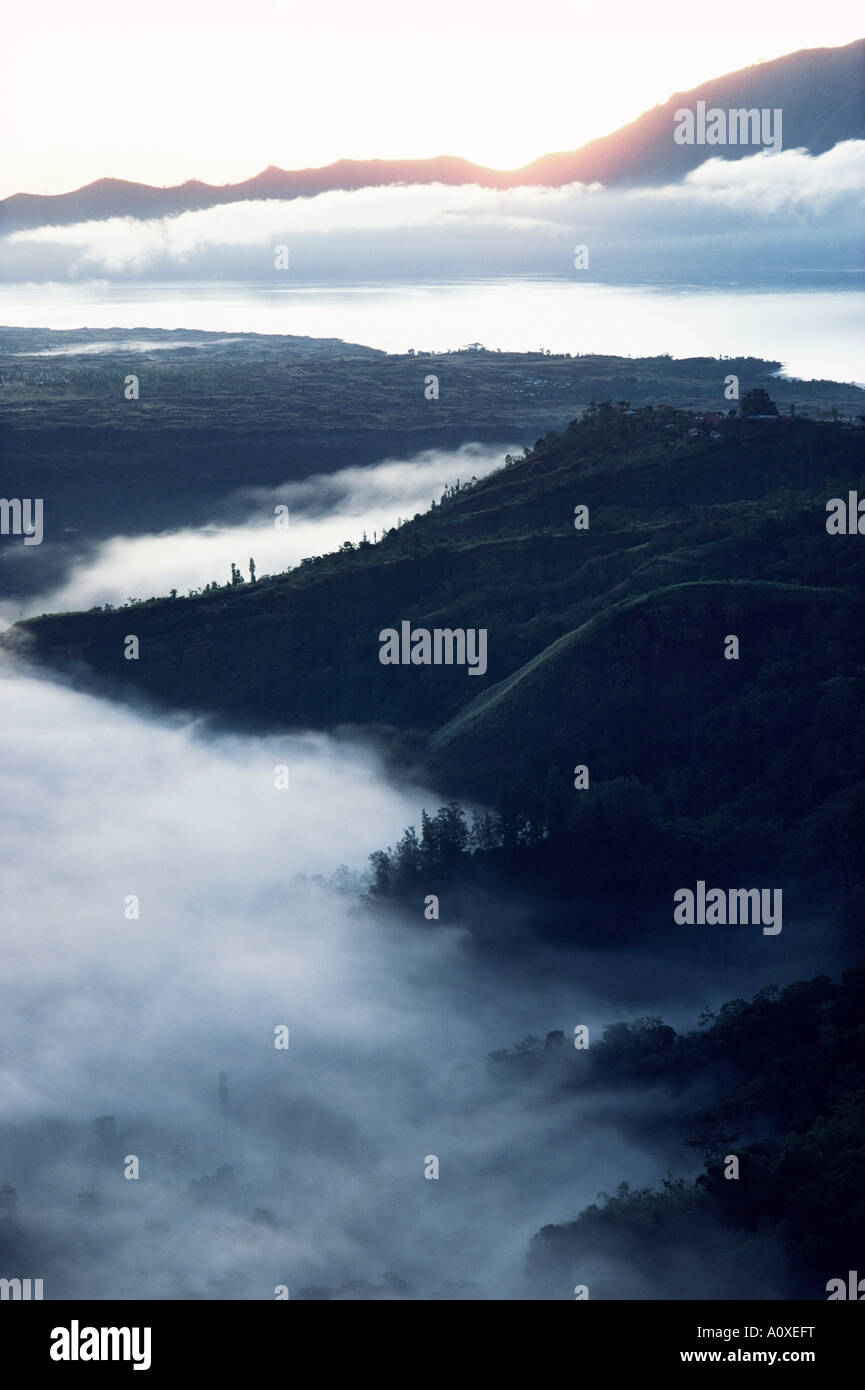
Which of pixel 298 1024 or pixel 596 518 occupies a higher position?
pixel 596 518

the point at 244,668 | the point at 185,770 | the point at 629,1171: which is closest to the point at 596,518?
the point at 244,668

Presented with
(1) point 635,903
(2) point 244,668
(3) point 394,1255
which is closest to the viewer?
(3) point 394,1255

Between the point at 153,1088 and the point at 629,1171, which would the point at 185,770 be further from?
the point at 629,1171

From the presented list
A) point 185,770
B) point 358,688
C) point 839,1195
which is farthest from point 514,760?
point 839,1195

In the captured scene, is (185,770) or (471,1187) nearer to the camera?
(471,1187)

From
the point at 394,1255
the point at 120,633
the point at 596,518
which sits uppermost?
the point at 596,518

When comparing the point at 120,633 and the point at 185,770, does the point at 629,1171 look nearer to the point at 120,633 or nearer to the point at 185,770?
the point at 185,770

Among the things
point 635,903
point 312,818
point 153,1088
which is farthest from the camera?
point 312,818

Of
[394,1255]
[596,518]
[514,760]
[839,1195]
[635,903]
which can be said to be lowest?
[394,1255]

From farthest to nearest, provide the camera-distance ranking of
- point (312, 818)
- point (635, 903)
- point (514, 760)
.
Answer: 1. point (312, 818)
2. point (514, 760)
3. point (635, 903)
